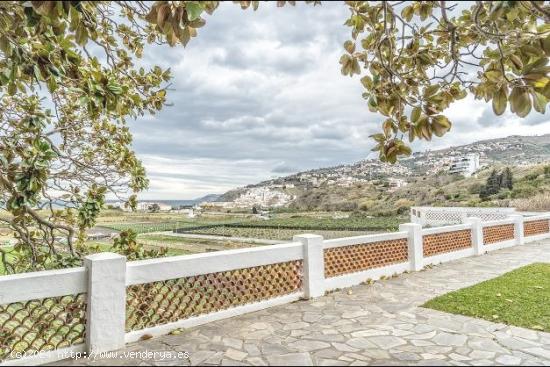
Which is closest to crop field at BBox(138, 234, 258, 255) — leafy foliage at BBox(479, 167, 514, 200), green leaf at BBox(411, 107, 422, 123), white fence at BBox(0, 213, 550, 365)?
white fence at BBox(0, 213, 550, 365)

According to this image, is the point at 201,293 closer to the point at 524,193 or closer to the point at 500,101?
the point at 500,101

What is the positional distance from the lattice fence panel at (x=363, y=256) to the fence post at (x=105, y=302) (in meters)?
3.67

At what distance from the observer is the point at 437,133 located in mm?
2682

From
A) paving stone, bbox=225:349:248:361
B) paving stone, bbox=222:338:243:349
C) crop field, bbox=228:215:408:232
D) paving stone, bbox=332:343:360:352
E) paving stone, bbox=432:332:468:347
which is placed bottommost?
paving stone, bbox=432:332:468:347

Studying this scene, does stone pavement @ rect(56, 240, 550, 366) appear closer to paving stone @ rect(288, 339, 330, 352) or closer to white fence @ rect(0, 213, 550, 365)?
paving stone @ rect(288, 339, 330, 352)

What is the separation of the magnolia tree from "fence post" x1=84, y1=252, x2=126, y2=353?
0.97 m

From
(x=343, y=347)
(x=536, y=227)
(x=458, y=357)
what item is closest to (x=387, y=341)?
(x=343, y=347)

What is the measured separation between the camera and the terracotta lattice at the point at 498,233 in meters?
11.8

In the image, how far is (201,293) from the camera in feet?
16.9

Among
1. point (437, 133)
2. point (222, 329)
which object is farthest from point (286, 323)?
point (437, 133)

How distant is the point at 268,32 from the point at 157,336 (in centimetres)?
374

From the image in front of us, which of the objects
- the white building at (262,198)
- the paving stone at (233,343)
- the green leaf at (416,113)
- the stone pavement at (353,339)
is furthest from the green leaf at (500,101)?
the white building at (262,198)

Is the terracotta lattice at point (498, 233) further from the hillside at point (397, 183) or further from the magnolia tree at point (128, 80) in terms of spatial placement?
the hillside at point (397, 183)

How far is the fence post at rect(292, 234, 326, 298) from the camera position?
6.34 metres
